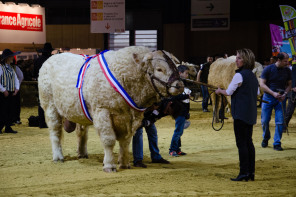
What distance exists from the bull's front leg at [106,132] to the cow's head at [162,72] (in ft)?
3.07

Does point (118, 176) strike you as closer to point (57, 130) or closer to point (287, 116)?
point (57, 130)

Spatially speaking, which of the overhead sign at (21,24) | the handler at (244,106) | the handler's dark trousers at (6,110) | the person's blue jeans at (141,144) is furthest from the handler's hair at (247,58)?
the overhead sign at (21,24)

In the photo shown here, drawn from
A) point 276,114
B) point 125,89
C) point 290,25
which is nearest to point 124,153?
point 125,89

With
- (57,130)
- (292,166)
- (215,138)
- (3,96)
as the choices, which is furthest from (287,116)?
(3,96)

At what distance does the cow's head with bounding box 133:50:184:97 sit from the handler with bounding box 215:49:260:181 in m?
0.79

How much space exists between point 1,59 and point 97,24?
3.36m

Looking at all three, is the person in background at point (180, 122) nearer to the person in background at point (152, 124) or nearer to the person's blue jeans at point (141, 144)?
the person in background at point (152, 124)

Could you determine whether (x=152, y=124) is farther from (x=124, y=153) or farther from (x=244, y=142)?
(x=244, y=142)

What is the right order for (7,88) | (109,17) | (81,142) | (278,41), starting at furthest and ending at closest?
1. (278,41)
2. (109,17)
3. (7,88)
4. (81,142)

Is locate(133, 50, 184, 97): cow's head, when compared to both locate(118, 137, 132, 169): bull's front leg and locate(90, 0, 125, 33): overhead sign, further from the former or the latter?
locate(90, 0, 125, 33): overhead sign

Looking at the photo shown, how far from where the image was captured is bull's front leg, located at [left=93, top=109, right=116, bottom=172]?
7.85 metres

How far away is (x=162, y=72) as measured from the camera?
25.2 ft

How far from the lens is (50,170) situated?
813 cm

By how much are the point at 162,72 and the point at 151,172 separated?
1.63 meters
